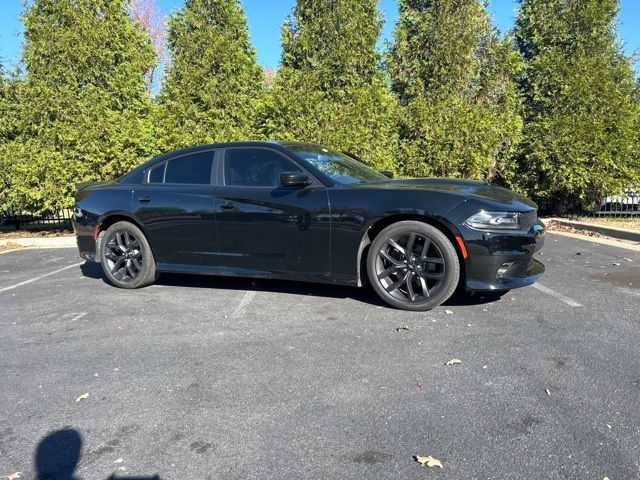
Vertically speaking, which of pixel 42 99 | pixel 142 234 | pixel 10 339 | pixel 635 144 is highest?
pixel 42 99

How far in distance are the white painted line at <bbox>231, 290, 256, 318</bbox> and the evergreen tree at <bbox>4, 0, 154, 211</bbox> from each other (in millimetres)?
6448

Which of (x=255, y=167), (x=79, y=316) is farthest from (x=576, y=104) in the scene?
(x=79, y=316)

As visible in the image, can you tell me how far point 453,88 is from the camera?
10852 mm

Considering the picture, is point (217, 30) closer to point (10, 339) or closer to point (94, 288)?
point (94, 288)

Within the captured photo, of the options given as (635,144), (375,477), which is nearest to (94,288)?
(375,477)

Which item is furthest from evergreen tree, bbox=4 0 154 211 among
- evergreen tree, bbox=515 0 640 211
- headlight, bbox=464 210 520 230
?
evergreen tree, bbox=515 0 640 211

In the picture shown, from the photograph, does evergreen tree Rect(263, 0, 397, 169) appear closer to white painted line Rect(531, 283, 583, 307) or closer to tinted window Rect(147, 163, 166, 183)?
tinted window Rect(147, 163, 166, 183)

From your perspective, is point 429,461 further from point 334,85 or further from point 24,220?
point 24,220

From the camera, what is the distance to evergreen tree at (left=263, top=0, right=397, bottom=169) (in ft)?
33.3

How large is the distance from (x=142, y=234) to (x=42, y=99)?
6.38 meters

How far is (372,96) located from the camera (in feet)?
34.0

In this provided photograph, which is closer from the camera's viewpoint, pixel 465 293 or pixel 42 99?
pixel 465 293

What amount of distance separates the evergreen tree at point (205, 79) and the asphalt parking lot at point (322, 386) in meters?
5.93

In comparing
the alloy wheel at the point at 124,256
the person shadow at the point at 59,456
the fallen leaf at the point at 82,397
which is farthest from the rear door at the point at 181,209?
the person shadow at the point at 59,456
